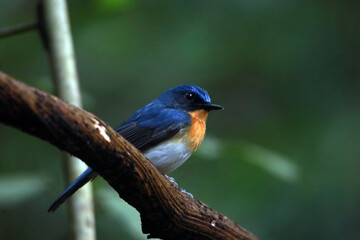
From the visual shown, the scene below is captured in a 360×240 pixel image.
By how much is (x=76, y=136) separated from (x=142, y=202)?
67 centimetres

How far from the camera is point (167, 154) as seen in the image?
4004 mm

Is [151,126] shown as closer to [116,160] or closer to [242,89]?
[116,160]

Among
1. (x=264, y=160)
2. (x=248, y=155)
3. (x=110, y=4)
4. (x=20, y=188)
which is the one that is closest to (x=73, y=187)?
(x=20, y=188)

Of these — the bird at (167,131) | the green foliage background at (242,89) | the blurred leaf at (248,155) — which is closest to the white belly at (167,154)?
the bird at (167,131)

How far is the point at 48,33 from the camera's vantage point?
13.9ft

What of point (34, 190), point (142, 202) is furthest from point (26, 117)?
point (34, 190)

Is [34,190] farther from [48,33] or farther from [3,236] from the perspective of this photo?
[3,236]

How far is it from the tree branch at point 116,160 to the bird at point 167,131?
82 centimetres

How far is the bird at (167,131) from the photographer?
4.01 m

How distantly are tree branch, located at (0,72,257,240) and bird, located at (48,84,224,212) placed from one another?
820mm

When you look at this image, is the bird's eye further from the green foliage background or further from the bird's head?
the green foliage background

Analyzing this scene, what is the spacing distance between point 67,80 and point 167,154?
876 millimetres

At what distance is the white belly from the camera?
3.99m

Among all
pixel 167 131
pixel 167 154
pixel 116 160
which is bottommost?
pixel 167 154
